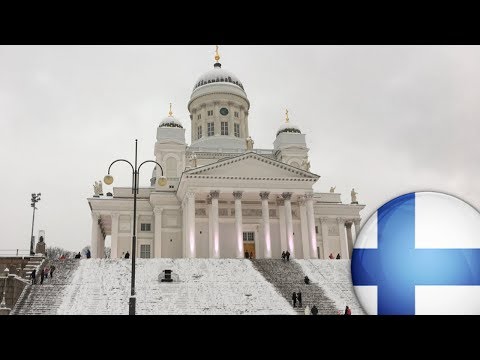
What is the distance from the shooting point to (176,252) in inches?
2254

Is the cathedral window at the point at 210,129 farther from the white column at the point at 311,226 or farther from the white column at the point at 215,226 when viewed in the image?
the white column at the point at 311,226

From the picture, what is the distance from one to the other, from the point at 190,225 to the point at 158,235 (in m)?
6.50

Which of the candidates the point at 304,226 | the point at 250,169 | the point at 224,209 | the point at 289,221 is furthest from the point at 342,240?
the point at 250,169

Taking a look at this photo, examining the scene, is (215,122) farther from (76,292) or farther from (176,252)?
(76,292)

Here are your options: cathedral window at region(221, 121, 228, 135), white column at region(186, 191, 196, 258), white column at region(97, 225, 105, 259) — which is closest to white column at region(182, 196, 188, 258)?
white column at region(186, 191, 196, 258)

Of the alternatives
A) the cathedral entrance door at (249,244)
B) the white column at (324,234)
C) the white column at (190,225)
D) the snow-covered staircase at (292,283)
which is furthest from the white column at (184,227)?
the white column at (324,234)

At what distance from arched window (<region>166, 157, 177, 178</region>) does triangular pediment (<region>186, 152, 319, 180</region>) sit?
520 inches

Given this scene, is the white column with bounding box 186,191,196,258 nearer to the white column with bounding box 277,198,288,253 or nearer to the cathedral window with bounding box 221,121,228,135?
the white column with bounding box 277,198,288,253

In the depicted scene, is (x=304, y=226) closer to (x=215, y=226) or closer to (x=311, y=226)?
(x=311, y=226)

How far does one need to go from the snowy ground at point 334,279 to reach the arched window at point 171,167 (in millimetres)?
24636

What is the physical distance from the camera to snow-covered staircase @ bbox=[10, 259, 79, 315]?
100ft
